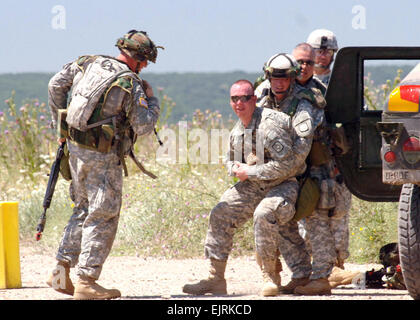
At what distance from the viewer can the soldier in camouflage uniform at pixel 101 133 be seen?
22.2 ft

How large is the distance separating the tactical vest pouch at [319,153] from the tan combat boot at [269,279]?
82 cm

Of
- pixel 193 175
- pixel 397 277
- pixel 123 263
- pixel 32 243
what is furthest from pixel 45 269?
pixel 397 277

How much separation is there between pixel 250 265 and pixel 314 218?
2104 mm

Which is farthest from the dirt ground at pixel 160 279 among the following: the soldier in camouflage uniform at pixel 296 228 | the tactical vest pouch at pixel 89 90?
the tactical vest pouch at pixel 89 90

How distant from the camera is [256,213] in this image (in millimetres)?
6777

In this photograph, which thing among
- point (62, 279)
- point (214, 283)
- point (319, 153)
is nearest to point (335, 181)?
point (319, 153)

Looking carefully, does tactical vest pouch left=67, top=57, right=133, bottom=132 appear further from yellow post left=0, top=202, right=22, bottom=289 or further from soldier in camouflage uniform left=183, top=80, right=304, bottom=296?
yellow post left=0, top=202, right=22, bottom=289

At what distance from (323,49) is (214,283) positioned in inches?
91.8

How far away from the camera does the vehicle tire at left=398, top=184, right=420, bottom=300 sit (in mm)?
6027

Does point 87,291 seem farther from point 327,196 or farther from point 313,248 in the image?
point 327,196

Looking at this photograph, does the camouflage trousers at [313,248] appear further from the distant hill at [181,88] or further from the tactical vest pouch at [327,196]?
the distant hill at [181,88]

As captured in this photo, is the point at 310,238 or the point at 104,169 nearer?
the point at 104,169
